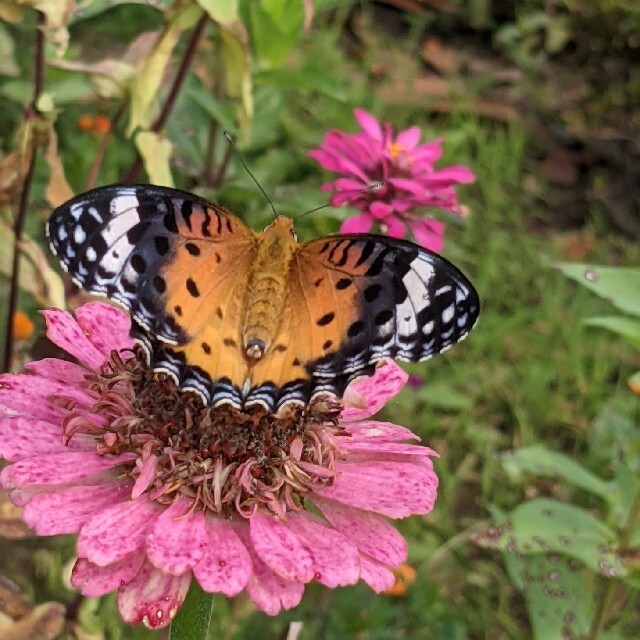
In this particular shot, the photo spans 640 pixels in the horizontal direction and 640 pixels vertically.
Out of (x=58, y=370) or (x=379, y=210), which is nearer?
(x=58, y=370)

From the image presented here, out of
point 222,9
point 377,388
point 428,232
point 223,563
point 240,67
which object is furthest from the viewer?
point 428,232

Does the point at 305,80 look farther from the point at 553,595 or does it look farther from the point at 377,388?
the point at 553,595

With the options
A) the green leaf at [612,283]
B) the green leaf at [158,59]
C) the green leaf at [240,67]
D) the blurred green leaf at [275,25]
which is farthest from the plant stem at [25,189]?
the green leaf at [612,283]

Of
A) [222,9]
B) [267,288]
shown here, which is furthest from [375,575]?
[222,9]

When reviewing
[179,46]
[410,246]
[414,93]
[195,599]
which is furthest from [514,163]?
[195,599]

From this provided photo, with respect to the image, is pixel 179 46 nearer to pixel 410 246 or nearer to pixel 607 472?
pixel 410 246

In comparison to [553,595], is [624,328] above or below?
above
